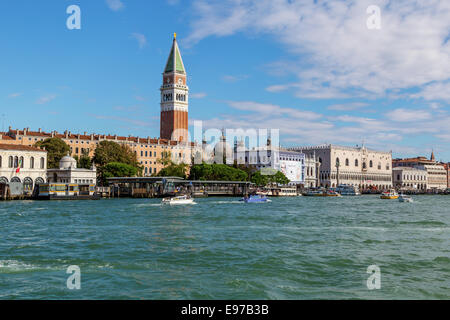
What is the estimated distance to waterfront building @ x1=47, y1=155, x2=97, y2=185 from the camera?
52438 millimetres

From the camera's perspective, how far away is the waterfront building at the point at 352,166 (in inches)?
4023

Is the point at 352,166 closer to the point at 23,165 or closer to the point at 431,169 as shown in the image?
the point at 431,169

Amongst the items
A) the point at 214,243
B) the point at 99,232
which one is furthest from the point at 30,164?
the point at 214,243

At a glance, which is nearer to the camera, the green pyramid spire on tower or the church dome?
the church dome

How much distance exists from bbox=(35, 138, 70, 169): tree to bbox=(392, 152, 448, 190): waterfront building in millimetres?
94218

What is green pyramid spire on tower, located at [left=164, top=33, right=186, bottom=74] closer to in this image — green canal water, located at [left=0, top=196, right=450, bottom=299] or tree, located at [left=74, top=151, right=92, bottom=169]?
tree, located at [left=74, top=151, right=92, bottom=169]

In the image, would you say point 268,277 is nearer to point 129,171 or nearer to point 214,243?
point 214,243

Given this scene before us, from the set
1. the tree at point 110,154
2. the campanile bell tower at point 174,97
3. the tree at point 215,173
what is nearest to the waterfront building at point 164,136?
the campanile bell tower at point 174,97

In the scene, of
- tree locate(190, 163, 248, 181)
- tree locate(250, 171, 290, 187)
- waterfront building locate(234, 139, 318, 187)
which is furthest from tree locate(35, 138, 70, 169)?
waterfront building locate(234, 139, 318, 187)

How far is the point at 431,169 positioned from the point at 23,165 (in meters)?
105

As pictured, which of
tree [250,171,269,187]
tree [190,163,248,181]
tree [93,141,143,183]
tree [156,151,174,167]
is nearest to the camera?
tree [93,141,143,183]

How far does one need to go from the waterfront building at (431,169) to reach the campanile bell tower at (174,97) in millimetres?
67112

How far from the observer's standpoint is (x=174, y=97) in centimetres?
8919
